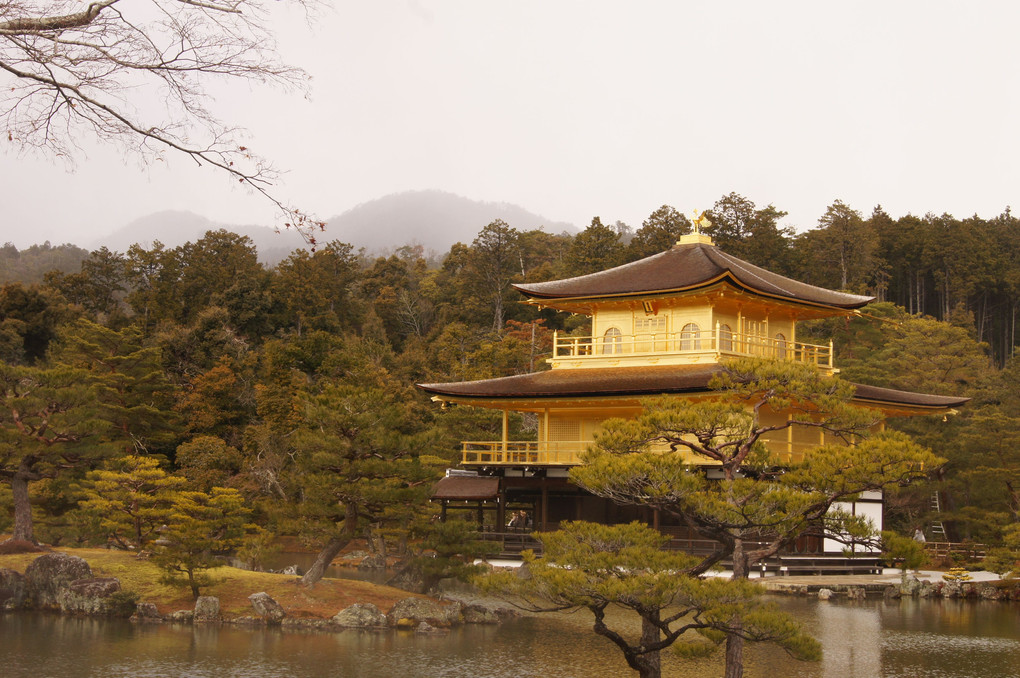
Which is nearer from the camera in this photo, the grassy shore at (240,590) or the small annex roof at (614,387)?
the grassy shore at (240,590)

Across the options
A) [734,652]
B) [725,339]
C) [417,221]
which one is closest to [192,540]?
[734,652]

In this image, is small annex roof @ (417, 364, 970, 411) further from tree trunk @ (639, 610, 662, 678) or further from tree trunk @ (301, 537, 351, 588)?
tree trunk @ (639, 610, 662, 678)

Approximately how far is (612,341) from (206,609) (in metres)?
12.7

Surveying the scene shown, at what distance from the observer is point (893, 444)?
11.4 meters

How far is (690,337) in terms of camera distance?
25.5 meters

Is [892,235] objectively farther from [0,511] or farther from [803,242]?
[0,511]

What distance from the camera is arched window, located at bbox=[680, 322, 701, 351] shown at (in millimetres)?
25281

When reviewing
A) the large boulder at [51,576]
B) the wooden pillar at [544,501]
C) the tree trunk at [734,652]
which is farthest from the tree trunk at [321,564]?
the tree trunk at [734,652]

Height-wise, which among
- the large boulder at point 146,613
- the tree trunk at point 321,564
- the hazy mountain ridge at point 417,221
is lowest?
the large boulder at point 146,613

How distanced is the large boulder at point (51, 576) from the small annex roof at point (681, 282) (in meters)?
12.5

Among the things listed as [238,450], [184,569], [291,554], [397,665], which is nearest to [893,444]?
[397,665]

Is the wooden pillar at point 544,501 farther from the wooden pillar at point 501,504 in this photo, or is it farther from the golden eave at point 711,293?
the golden eave at point 711,293

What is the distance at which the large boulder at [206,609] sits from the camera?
18578 mm

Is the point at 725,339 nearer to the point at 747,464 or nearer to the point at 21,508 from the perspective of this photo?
the point at 747,464
